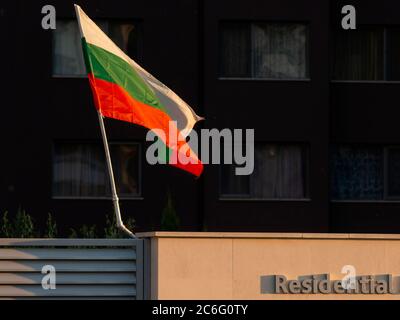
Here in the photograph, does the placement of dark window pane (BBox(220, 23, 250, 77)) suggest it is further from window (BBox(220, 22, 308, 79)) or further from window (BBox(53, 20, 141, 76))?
window (BBox(53, 20, 141, 76))

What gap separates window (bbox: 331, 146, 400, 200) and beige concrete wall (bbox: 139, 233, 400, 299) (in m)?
12.6

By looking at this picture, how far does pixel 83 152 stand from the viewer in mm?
31078

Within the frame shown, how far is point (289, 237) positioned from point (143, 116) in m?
2.59

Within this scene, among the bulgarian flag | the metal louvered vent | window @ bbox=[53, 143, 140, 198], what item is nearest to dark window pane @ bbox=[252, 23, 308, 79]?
window @ bbox=[53, 143, 140, 198]

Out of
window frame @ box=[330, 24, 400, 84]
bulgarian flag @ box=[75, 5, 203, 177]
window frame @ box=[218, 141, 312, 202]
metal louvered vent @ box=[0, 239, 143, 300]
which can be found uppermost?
window frame @ box=[330, 24, 400, 84]

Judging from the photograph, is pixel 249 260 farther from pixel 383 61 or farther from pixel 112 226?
pixel 383 61

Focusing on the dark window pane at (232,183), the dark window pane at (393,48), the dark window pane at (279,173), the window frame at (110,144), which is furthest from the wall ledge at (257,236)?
the dark window pane at (393,48)

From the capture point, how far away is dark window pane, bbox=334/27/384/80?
3231cm

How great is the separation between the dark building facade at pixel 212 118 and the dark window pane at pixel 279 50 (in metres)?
0.02

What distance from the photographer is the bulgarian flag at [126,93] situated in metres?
19.2

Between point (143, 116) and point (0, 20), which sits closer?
point (143, 116)

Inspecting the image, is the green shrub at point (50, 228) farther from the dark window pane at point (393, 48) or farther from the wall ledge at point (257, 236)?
the wall ledge at point (257, 236)
